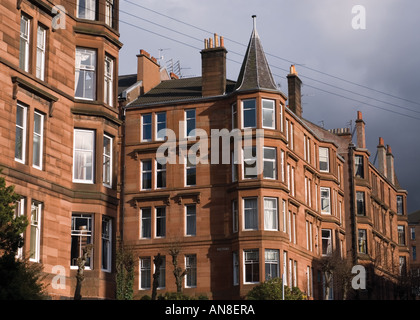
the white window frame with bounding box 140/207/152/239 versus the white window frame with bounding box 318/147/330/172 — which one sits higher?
the white window frame with bounding box 318/147/330/172

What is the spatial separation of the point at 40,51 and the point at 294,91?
3742 cm

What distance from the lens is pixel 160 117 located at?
2425 inches

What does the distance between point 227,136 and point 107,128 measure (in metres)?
22.6

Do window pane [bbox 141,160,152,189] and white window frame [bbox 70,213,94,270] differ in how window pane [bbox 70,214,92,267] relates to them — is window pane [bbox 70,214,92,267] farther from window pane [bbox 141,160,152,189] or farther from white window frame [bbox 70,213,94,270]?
window pane [bbox 141,160,152,189]

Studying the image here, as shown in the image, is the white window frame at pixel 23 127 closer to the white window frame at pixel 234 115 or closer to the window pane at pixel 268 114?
the white window frame at pixel 234 115

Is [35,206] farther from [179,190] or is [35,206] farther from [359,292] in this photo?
[359,292]

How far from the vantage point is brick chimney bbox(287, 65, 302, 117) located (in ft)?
222

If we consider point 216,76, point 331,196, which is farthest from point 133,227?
point 331,196

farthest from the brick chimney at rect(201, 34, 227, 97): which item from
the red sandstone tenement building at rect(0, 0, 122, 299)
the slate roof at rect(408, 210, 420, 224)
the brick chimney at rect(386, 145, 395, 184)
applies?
the slate roof at rect(408, 210, 420, 224)

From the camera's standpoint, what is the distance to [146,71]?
65938 millimetres

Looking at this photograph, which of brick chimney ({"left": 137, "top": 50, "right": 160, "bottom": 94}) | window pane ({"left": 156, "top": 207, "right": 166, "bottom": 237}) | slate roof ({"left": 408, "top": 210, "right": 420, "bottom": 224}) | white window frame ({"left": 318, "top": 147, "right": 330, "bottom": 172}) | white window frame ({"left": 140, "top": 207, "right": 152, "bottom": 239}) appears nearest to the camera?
window pane ({"left": 156, "top": 207, "right": 166, "bottom": 237})

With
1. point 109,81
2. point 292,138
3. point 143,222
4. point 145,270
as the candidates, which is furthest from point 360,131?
point 109,81

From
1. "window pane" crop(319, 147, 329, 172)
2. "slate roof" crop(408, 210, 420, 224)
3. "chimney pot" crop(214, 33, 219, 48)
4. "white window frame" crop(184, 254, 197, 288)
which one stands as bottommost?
"white window frame" crop(184, 254, 197, 288)

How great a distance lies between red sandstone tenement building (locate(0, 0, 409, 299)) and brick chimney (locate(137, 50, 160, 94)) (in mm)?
130
